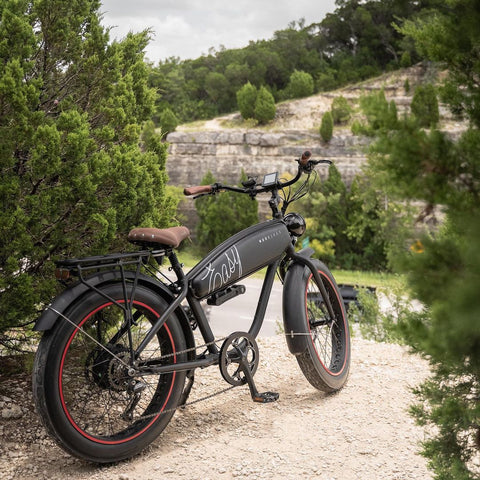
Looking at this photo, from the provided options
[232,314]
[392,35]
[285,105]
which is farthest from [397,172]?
[392,35]


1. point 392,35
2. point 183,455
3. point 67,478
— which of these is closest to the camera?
point 67,478

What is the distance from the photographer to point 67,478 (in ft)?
9.24

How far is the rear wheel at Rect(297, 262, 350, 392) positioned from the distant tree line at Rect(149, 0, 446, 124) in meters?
35.2

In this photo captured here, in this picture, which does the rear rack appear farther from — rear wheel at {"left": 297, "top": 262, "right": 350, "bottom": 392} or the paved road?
the paved road

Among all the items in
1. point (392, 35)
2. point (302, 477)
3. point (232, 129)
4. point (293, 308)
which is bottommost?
point (302, 477)

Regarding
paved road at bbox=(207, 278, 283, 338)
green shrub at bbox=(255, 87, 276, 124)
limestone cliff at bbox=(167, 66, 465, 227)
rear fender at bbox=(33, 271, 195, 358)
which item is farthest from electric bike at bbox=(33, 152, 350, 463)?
green shrub at bbox=(255, 87, 276, 124)

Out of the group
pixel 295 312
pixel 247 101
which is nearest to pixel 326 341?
pixel 295 312

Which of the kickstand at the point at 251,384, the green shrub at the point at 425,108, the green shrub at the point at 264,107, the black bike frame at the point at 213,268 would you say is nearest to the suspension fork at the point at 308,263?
the black bike frame at the point at 213,268

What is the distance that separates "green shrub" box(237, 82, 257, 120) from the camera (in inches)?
1367

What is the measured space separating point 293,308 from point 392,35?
4476 centimetres

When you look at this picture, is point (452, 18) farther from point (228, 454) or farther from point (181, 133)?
point (181, 133)

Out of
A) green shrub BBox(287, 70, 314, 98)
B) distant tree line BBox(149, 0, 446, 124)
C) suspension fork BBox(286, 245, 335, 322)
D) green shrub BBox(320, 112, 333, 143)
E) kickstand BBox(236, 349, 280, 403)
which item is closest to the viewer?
kickstand BBox(236, 349, 280, 403)

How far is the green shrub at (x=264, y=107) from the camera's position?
34.1 m

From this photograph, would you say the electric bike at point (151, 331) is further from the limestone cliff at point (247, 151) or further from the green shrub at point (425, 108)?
the limestone cliff at point (247, 151)
